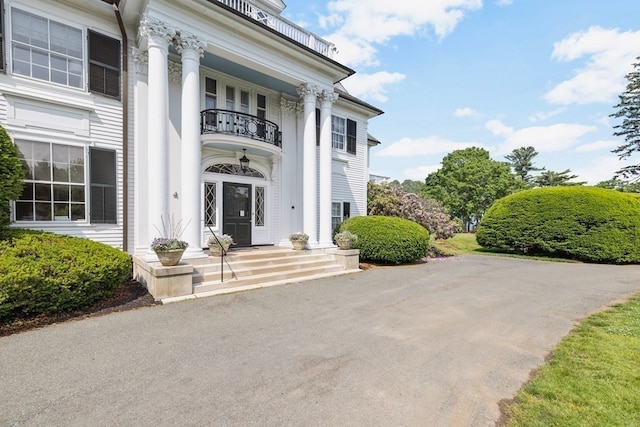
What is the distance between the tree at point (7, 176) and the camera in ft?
18.6

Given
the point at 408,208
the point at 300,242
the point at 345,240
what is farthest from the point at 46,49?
the point at 408,208

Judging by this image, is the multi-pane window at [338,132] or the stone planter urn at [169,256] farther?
the multi-pane window at [338,132]

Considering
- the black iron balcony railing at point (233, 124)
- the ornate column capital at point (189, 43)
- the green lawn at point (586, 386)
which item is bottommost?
the green lawn at point (586, 386)

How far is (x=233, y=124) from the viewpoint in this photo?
973 centimetres

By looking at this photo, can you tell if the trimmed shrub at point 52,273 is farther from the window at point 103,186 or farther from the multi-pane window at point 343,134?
the multi-pane window at point 343,134

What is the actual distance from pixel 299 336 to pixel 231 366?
3.91 feet

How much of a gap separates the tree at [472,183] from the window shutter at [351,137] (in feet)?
87.7

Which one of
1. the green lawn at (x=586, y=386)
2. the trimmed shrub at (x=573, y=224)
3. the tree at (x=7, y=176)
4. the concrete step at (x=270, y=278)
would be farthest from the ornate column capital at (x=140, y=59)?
the trimmed shrub at (x=573, y=224)

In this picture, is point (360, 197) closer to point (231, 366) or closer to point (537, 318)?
point (537, 318)

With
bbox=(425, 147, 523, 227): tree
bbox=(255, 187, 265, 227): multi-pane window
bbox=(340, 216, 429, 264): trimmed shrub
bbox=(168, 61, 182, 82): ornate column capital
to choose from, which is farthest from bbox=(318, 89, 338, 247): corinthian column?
bbox=(425, 147, 523, 227): tree

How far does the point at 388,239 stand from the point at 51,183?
385 inches

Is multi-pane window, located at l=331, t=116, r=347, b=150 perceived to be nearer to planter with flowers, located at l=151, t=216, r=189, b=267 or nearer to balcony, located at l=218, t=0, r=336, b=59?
balcony, located at l=218, t=0, r=336, b=59

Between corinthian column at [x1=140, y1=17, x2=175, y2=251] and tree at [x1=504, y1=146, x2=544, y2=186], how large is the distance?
181ft

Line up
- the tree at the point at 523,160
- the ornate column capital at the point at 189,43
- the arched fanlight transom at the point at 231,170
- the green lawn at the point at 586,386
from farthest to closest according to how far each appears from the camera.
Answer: the tree at the point at 523,160, the arched fanlight transom at the point at 231,170, the ornate column capital at the point at 189,43, the green lawn at the point at 586,386
